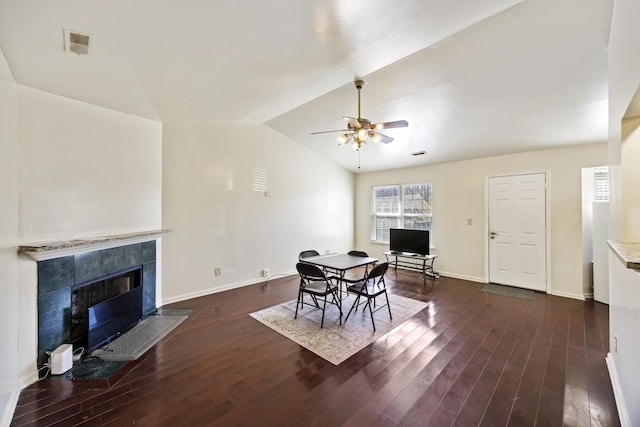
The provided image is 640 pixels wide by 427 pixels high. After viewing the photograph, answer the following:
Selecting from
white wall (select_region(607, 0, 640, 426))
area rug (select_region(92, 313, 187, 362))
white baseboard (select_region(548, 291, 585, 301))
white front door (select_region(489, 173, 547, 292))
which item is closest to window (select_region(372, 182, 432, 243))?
white front door (select_region(489, 173, 547, 292))

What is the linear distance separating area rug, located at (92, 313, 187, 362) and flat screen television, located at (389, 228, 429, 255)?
4.14 m

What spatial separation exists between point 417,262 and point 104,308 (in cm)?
533

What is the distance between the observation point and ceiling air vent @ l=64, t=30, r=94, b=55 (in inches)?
67.9

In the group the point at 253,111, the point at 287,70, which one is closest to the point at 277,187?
the point at 253,111

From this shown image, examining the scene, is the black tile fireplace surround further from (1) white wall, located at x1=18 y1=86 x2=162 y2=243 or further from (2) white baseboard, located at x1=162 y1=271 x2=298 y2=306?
(2) white baseboard, located at x1=162 y1=271 x2=298 y2=306

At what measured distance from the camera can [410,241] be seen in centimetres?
531

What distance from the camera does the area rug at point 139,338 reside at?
7.85ft

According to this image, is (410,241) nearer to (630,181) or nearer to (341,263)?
(341,263)

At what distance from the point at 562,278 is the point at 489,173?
79.3 inches

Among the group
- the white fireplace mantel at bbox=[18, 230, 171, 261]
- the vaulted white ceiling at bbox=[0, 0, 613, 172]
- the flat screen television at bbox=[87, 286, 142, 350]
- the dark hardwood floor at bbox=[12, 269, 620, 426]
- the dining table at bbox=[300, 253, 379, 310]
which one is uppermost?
the vaulted white ceiling at bbox=[0, 0, 613, 172]

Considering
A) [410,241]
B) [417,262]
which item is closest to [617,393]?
[410,241]

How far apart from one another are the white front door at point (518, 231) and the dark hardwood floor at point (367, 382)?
1208mm

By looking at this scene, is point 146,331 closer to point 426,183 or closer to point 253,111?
point 253,111

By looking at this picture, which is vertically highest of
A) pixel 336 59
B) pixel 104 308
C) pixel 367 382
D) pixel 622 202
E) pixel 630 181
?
pixel 336 59
